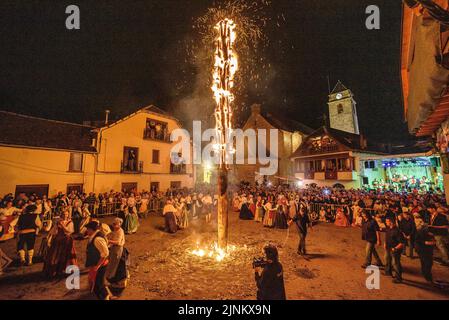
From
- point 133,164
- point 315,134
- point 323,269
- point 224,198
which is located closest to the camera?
point 323,269

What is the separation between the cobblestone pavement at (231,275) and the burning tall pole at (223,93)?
170 centimetres

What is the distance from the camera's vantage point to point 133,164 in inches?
825

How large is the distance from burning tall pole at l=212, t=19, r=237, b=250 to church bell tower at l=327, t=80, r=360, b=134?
37.0 meters

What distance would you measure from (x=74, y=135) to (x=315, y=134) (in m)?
27.3

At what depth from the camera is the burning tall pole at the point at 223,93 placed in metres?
8.55

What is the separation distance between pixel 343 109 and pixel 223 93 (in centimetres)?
3945

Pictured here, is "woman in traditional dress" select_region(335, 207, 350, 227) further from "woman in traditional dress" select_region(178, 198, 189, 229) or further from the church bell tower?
the church bell tower

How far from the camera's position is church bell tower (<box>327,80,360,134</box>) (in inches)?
1512

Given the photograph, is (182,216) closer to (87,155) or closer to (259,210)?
(259,210)

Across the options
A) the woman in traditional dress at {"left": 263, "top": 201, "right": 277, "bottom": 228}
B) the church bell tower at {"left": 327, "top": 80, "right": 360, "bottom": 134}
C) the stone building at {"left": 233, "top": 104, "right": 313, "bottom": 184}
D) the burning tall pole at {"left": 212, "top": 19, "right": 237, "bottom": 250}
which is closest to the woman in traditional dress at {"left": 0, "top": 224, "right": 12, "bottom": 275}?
the burning tall pole at {"left": 212, "top": 19, "right": 237, "bottom": 250}

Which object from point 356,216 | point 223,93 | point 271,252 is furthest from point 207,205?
point 271,252


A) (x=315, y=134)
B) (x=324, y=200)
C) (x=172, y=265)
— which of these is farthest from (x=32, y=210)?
(x=315, y=134)

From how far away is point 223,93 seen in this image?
8703 millimetres
